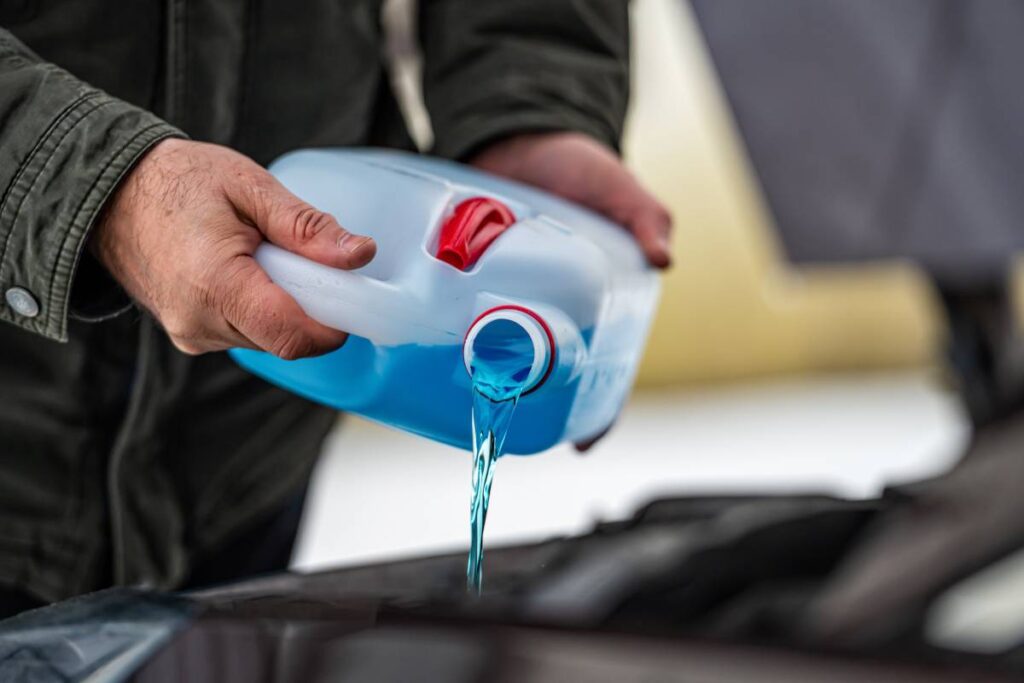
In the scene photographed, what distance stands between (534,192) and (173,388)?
10.5 inches

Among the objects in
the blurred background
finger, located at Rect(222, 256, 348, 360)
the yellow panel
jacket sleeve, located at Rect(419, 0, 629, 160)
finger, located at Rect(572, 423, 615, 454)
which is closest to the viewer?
finger, located at Rect(222, 256, 348, 360)

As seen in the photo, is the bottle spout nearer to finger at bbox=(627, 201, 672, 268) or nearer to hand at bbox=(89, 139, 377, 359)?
hand at bbox=(89, 139, 377, 359)

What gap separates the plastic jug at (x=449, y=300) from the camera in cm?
57

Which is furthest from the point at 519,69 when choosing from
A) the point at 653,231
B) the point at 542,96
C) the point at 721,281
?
the point at 721,281

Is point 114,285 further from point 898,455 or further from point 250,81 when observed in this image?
point 898,455

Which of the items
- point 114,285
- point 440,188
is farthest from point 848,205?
point 114,285

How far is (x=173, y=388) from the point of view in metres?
0.78

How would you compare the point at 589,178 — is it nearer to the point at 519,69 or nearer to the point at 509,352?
the point at 519,69

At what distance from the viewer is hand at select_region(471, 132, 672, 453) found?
0.81m

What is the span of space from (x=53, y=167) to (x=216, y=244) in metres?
0.10

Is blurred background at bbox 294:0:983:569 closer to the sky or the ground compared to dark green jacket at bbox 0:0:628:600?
closer to the ground

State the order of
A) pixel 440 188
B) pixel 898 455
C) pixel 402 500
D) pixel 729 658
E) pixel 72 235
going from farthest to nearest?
1. pixel 898 455
2. pixel 402 500
3. pixel 440 188
4. pixel 72 235
5. pixel 729 658

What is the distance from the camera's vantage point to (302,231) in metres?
0.54

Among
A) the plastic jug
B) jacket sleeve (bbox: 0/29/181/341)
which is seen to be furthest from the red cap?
jacket sleeve (bbox: 0/29/181/341)
